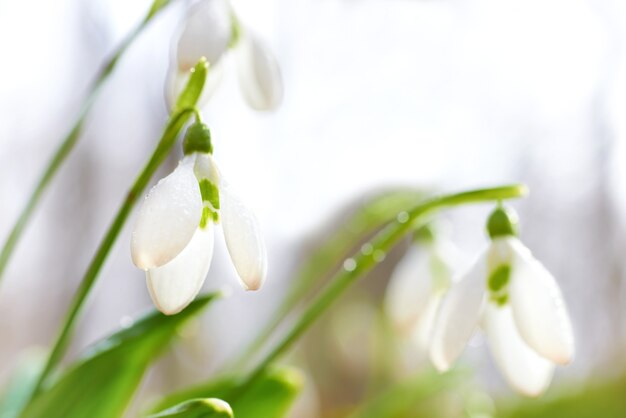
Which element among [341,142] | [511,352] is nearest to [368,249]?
[511,352]

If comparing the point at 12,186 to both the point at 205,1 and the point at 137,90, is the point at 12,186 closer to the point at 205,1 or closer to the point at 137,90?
the point at 137,90

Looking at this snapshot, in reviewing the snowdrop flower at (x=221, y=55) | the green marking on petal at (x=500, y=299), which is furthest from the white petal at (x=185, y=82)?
the green marking on petal at (x=500, y=299)

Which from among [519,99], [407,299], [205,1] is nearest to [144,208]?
[205,1]

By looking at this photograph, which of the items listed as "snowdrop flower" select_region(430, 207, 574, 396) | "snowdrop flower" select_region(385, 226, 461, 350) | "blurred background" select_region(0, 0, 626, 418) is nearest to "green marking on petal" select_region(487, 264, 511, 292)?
"snowdrop flower" select_region(430, 207, 574, 396)

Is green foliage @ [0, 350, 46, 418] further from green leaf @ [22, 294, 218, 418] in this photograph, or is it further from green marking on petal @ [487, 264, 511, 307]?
green marking on petal @ [487, 264, 511, 307]

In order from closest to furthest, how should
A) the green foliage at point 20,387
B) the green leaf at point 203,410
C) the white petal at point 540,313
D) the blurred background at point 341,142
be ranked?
the green leaf at point 203,410 → the white petal at point 540,313 → the green foliage at point 20,387 → the blurred background at point 341,142

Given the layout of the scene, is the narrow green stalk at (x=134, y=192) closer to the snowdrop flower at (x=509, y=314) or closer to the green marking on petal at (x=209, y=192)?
the green marking on petal at (x=209, y=192)
